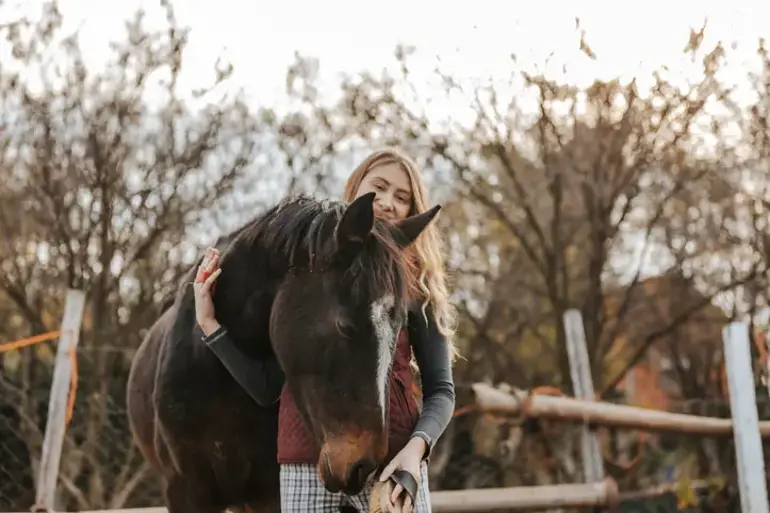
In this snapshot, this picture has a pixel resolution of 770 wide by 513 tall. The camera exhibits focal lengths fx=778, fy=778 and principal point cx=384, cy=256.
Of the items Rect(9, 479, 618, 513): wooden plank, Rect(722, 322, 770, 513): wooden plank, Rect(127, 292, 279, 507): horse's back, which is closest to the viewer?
Rect(127, 292, 279, 507): horse's back

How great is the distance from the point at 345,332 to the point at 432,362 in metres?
0.36

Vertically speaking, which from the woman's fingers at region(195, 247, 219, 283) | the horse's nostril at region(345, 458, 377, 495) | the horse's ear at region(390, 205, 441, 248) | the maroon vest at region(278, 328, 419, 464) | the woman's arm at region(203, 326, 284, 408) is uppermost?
the horse's ear at region(390, 205, 441, 248)

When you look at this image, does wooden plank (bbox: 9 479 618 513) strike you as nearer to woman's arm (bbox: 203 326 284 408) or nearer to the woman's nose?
woman's arm (bbox: 203 326 284 408)

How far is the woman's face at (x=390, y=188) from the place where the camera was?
218 centimetres

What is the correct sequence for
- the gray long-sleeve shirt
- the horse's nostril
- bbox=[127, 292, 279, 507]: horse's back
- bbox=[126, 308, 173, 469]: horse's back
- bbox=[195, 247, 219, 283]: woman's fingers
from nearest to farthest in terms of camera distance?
1. the horse's nostril
2. the gray long-sleeve shirt
3. bbox=[195, 247, 219, 283]: woman's fingers
4. bbox=[127, 292, 279, 507]: horse's back
5. bbox=[126, 308, 173, 469]: horse's back

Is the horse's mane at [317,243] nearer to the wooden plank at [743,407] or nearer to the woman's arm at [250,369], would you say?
the woman's arm at [250,369]

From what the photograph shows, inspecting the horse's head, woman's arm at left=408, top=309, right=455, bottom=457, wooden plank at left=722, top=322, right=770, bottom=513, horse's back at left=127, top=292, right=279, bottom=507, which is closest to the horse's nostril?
the horse's head

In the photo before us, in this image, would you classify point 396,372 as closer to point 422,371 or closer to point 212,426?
point 422,371

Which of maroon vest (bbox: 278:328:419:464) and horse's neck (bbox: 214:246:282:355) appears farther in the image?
horse's neck (bbox: 214:246:282:355)

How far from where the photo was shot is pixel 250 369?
6.79 ft

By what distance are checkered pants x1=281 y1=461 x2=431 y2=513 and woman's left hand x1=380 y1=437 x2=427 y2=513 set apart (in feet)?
0.32

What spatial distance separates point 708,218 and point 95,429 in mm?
5796

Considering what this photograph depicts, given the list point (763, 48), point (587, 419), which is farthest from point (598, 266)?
point (587, 419)

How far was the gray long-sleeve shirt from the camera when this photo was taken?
191 cm
